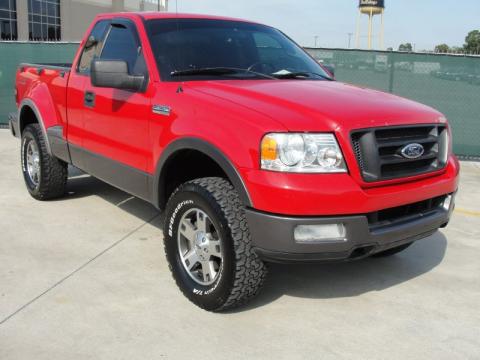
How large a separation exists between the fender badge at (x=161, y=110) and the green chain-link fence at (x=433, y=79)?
6552mm

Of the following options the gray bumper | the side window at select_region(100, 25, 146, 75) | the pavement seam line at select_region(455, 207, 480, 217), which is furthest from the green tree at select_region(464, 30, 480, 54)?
the side window at select_region(100, 25, 146, 75)

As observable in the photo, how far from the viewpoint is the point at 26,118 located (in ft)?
20.7

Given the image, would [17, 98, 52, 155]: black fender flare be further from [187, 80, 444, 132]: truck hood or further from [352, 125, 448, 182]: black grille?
[352, 125, 448, 182]: black grille

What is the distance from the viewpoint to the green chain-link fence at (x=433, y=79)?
941cm

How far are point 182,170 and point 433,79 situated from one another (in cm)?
684

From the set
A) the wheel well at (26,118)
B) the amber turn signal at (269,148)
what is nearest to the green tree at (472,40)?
the wheel well at (26,118)

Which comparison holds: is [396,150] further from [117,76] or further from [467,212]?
[467,212]

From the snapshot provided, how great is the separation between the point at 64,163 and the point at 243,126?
3275 millimetres

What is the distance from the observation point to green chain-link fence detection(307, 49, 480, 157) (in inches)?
370

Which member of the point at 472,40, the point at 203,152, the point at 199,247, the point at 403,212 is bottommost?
the point at 199,247

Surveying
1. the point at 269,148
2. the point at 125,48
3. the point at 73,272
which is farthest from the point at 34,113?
the point at 269,148

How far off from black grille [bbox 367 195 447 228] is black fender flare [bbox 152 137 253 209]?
75 centimetres

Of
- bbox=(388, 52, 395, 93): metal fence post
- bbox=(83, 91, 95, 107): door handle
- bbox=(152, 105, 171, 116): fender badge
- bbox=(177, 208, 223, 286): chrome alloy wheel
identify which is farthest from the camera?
bbox=(388, 52, 395, 93): metal fence post

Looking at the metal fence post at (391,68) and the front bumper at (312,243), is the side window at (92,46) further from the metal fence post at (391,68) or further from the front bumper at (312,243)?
the metal fence post at (391,68)
